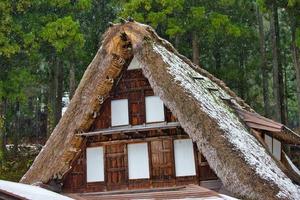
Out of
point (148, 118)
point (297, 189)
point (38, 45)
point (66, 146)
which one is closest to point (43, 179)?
point (66, 146)

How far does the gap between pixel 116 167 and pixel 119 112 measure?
1.48 m

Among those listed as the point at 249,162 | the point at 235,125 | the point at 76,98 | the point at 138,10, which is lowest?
the point at 249,162

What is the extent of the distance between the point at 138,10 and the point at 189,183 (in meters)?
11.4

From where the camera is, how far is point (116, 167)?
1205cm

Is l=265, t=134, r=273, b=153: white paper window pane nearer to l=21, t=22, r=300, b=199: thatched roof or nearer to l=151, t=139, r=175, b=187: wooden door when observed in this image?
l=21, t=22, r=300, b=199: thatched roof

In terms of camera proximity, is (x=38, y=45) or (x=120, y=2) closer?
(x=38, y=45)

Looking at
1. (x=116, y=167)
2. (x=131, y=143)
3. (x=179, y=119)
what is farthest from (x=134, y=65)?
(x=116, y=167)

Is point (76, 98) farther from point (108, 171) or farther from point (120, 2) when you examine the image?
point (120, 2)

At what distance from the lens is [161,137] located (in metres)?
11.9

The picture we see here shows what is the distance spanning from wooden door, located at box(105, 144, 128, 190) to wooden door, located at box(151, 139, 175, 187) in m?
0.77

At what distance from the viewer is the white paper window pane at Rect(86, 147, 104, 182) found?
1216cm

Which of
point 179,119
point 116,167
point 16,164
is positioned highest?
point 179,119

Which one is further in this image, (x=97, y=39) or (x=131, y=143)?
(x=97, y=39)

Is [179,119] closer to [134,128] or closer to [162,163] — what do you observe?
[134,128]
